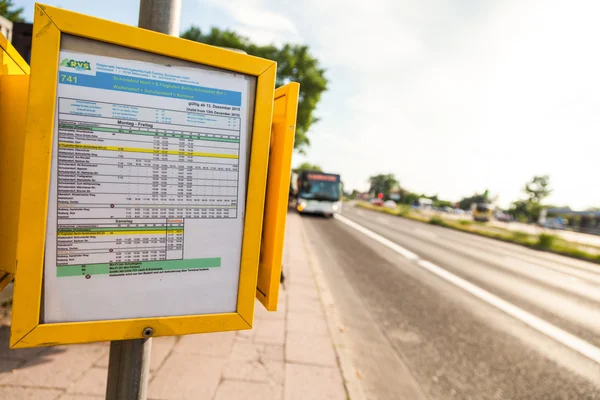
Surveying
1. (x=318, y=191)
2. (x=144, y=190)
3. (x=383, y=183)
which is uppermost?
(x=383, y=183)

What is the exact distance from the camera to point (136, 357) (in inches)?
46.8

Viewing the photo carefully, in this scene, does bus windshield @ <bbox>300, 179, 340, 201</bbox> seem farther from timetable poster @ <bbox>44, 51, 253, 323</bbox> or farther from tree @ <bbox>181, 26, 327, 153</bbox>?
timetable poster @ <bbox>44, 51, 253, 323</bbox>

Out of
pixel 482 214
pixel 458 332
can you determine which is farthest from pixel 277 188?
pixel 482 214

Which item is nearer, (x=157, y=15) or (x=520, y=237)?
(x=157, y=15)

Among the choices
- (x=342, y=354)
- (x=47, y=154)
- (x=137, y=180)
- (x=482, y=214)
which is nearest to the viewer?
(x=47, y=154)

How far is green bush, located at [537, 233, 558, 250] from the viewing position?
17047mm

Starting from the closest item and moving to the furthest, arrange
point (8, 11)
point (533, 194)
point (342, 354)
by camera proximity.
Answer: point (8, 11), point (342, 354), point (533, 194)

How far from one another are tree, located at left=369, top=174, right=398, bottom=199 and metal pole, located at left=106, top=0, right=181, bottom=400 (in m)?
116

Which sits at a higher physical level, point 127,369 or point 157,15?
point 157,15

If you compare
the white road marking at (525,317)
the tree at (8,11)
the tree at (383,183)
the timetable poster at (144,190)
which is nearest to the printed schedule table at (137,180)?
the timetable poster at (144,190)

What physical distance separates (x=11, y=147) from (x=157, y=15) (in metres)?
0.69

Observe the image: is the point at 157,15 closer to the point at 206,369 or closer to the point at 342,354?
the point at 206,369

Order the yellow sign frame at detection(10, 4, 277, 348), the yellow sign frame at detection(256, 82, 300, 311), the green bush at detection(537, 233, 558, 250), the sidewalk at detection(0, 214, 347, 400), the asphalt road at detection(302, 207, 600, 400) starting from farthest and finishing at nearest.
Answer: the green bush at detection(537, 233, 558, 250), the asphalt road at detection(302, 207, 600, 400), the sidewalk at detection(0, 214, 347, 400), the yellow sign frame at detection(256, 82, 300, 311), the yellow sign frame at detection(10, 4, 277, 348)

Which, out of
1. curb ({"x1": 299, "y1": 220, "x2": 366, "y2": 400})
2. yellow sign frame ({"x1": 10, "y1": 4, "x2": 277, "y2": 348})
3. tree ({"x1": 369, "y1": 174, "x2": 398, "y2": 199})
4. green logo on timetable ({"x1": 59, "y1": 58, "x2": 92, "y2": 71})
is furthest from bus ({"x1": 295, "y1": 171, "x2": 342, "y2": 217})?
tree ({"x1": 369, "y1": 174, "x2": 398, "y2": 199})
